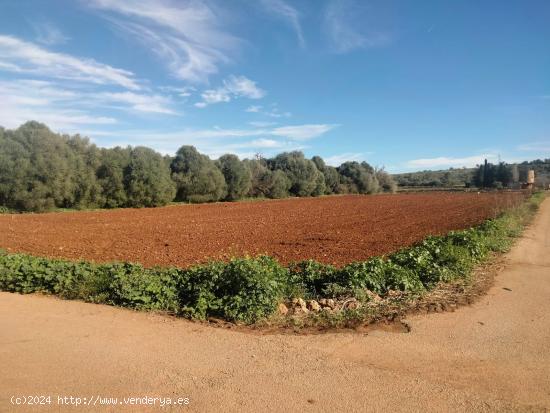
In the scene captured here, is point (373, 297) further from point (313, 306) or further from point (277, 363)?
point (277, 363)

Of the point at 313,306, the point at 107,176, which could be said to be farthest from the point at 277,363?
the point at 107,176

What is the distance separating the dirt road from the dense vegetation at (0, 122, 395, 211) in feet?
103

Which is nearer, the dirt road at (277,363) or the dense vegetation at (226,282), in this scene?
the dirt road at (277,363)

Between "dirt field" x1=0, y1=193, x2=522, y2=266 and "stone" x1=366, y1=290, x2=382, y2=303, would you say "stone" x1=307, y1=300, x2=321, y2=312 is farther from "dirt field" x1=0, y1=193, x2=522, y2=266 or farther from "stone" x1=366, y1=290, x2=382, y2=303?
"dirt field" x1=0, y1=193, x2=522, y2=266

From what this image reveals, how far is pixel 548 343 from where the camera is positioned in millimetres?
5227

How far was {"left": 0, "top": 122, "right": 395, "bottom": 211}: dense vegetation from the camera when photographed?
33062 millimetres

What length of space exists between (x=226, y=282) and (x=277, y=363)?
204 centimetres

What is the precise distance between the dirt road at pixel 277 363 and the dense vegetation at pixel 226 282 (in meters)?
0.49

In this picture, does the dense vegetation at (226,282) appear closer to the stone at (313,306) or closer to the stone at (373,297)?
the stone at (373,297)

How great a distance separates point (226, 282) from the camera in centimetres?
628

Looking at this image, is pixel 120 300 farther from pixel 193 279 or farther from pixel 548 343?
pixel 548 343

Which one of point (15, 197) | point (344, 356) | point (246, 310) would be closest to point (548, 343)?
point (344, 356)

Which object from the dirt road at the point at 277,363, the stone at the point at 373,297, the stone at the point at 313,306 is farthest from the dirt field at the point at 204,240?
the dirt road at the point at 277,363

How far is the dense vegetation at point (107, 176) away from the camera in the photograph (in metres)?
33.1
